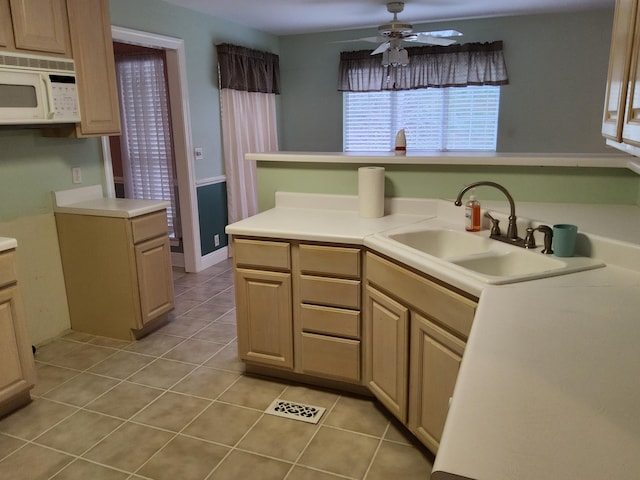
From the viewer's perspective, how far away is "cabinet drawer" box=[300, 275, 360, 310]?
8.14 feet

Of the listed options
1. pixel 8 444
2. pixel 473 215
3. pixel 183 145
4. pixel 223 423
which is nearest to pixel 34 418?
pixel 8 444

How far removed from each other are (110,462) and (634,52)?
2.42 meters

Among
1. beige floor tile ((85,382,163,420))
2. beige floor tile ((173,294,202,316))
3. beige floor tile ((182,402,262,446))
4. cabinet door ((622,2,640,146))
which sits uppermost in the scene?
cabinet door ((622,2,640,146))

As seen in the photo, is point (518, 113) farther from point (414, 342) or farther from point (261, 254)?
point (414, 342)

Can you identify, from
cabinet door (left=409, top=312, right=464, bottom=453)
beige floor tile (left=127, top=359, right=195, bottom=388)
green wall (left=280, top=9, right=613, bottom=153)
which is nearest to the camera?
cabinet door (left=409, top=312, right=464, bottom=453)

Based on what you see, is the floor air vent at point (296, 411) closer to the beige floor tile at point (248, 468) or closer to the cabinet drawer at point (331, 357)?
the cabinet drawer at point (331, 357)

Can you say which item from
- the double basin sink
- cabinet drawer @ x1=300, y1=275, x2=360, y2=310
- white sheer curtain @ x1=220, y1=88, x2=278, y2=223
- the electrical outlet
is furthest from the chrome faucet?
white sheer curtain @ x1=220, y1=88, x2=278, y2=223

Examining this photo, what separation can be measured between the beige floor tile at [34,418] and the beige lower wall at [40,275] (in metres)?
0.80

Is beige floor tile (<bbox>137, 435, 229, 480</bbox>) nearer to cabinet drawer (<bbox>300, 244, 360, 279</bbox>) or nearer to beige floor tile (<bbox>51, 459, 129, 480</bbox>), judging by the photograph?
beige floor tile (<bbox>51, 459, 129, 480</bbox>)

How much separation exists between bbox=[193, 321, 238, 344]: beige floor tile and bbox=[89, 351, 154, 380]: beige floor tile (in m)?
0.42

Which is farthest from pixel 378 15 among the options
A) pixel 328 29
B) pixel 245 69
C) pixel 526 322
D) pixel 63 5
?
pixel 526 322

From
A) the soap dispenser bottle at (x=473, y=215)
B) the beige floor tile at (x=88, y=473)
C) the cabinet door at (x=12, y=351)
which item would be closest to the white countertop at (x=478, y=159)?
the soap dispenser bottle at (x=473, y=215)

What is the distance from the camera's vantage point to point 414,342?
6.88 feet

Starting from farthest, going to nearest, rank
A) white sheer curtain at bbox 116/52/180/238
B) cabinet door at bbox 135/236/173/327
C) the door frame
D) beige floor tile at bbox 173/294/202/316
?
white sheer curtain at bbox 116/52/180/238, the door frame, beige floor tile at bbox 173/294/202/316, cabinet door at bbox 135/236/173/327
